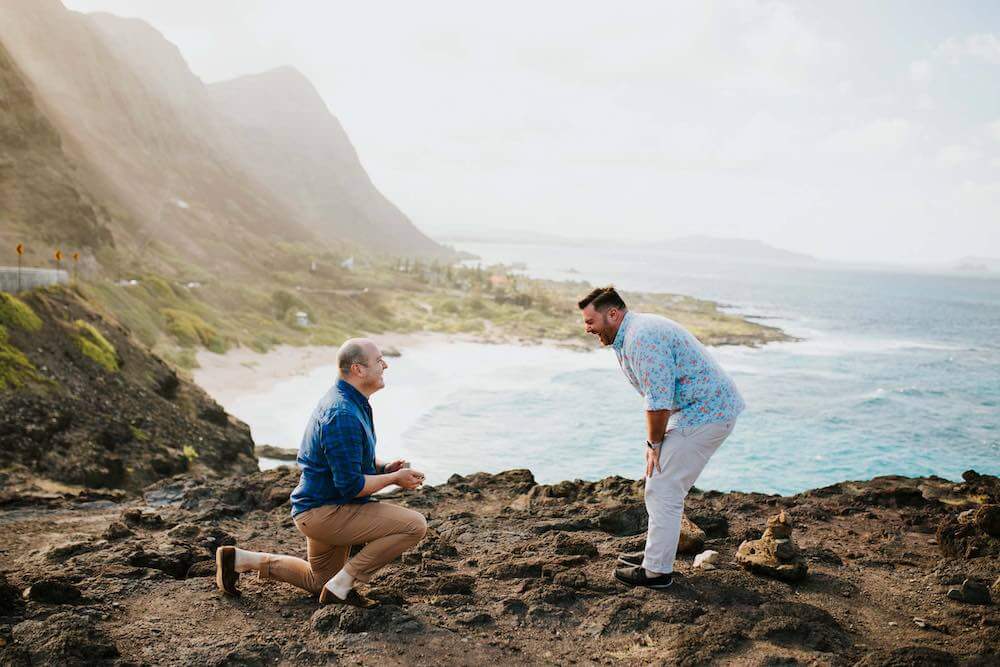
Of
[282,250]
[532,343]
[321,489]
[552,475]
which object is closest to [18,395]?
[321,489]

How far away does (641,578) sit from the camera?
216 inches

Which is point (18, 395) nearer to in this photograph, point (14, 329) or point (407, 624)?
point (14, 329)

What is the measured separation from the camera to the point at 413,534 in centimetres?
478

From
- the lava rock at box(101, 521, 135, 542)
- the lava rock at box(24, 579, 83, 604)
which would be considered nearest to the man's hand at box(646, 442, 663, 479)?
the lava rock at box(24, 579, 83, 604)

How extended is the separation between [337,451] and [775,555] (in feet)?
11.8

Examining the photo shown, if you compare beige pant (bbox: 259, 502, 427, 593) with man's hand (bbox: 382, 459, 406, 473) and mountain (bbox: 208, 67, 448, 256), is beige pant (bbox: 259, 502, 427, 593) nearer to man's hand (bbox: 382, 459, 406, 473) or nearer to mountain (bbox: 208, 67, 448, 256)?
man's hand (bbox: 382, 459, 406, 473)

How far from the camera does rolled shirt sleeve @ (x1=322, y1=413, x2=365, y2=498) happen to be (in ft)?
14.5

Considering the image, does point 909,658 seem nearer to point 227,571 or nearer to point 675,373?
point 675,373

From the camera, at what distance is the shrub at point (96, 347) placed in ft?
46.5

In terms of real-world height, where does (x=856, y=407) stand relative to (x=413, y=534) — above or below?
below

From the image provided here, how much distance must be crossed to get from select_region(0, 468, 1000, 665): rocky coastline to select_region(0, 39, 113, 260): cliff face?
30377 mm

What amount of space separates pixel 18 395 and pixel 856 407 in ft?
136

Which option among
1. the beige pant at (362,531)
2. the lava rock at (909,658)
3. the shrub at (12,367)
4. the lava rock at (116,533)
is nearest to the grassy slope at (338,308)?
the shrub at (12,367)

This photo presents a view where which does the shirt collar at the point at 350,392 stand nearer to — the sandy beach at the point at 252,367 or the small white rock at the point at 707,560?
the small white rock at the point at 707,560
